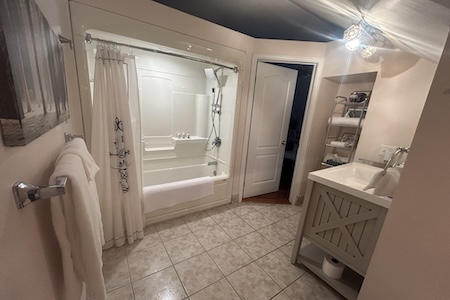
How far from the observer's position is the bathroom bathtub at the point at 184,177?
87.1 inches

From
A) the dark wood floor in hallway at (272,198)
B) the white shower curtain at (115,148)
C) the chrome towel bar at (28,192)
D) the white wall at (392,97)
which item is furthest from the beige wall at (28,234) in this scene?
the white wall at (392,97)

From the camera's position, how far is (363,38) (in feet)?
5.68

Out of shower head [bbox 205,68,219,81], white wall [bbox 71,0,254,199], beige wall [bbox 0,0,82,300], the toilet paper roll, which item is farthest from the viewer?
shower head [bbox 205,68,219,81]

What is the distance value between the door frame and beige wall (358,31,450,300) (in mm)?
1742

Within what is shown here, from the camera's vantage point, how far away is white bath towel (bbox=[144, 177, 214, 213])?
77.9 inches

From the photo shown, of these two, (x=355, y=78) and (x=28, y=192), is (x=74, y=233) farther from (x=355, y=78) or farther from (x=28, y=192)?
(x=355, y=78)

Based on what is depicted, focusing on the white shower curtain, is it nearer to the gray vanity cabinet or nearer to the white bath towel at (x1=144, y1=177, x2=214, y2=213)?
the white bath towel at (x1=144, y1=177, x2=214, y2=213)

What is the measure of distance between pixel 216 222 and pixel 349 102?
2.28m

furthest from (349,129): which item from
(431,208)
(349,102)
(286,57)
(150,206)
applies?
(150,206)

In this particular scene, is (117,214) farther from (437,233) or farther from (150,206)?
(437,233)

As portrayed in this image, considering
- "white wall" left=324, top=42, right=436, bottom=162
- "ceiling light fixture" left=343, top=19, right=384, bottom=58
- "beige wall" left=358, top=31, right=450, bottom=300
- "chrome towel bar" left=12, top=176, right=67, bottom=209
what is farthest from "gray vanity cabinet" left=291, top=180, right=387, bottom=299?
"chrome towel bar" left=12, top=176, right=67, bottom=209

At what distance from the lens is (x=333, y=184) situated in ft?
4.49

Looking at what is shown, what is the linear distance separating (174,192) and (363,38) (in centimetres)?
263

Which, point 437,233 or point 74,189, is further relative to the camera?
point 437,233
